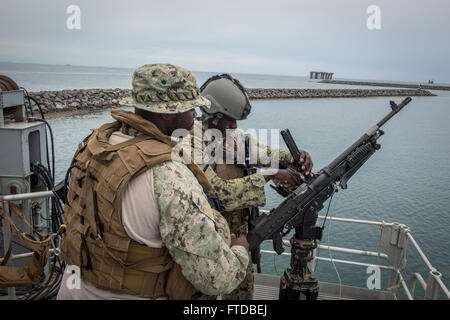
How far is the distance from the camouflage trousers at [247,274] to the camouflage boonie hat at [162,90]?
4.99ft

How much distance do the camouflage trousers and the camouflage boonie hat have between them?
4.99 ft

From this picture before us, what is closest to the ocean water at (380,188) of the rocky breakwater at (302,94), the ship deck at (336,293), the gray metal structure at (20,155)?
the ship deck at (336,293)

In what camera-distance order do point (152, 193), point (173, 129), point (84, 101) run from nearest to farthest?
point (152, 193) → point (173, 129) → point (84, 101)

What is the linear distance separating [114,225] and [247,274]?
1763 mm

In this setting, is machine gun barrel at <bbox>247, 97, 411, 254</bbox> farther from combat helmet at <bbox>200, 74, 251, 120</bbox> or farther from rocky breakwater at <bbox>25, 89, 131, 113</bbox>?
rocky breakwater at <bbox>25, 89, 131, 113</bbox>

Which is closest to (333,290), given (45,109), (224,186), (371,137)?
(371,137)

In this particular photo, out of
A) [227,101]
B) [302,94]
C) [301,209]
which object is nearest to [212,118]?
[227,101]

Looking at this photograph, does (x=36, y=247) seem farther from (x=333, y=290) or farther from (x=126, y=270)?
(x=333, y=290)

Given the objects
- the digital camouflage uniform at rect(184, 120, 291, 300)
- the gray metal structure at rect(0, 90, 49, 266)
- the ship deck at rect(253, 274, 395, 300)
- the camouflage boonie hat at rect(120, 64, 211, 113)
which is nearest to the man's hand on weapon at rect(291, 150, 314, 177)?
the digital camouflage uniform at rect(184, 120, 291, 300)

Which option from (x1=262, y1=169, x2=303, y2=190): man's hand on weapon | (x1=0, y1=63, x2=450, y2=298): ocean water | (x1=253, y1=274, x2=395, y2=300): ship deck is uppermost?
(x1=262, y1=169, x2=303, y2=190): man's hand on weapon

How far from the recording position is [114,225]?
171 centimetres

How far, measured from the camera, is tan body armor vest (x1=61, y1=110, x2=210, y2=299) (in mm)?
1685

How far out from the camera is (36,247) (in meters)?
3.49
